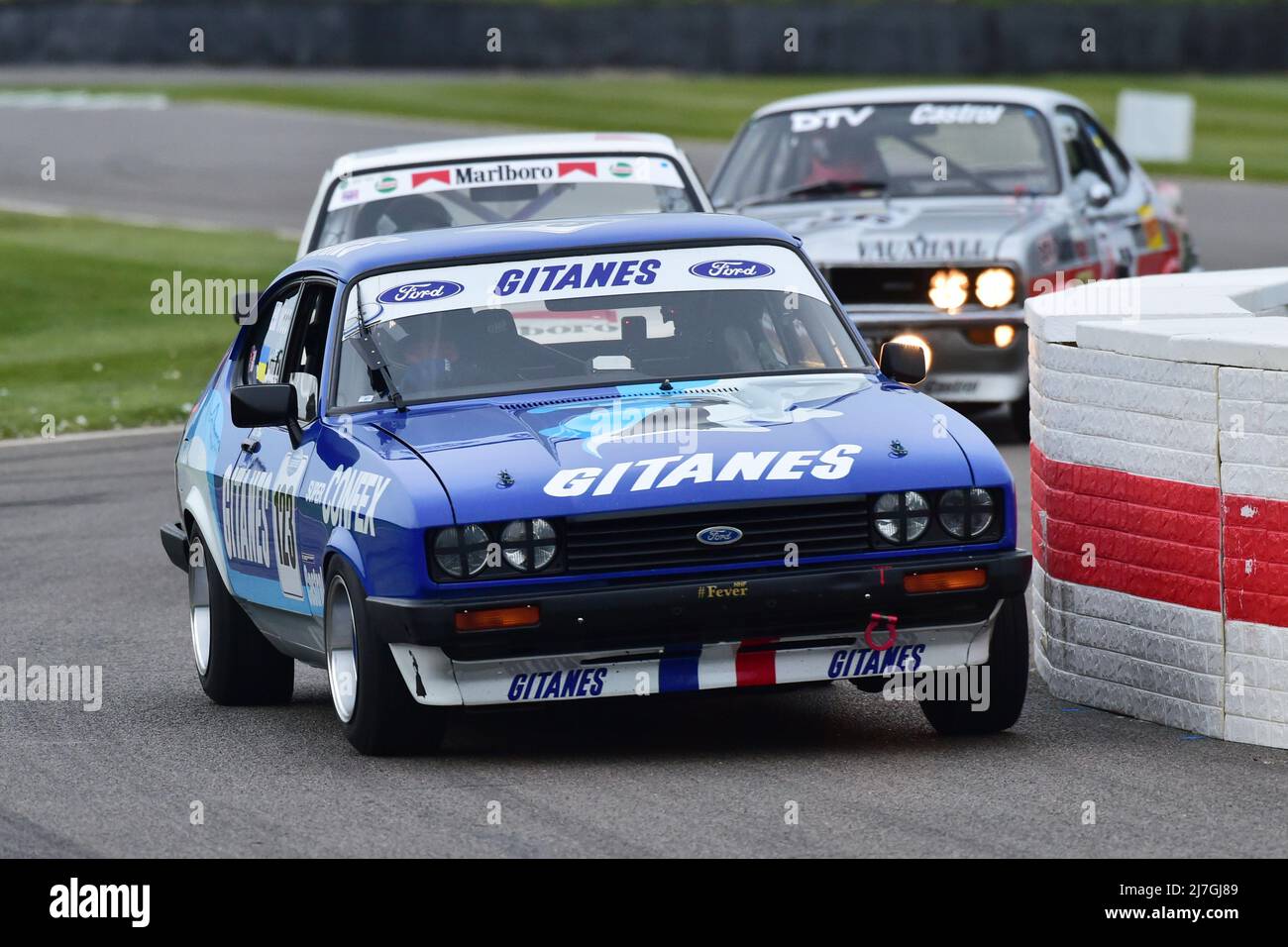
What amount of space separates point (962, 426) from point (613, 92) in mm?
40329

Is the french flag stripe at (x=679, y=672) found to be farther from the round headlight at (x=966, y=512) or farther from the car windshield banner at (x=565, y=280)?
the car windshield banner at (x=565, y=280)

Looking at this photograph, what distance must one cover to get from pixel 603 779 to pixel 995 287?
753 cm

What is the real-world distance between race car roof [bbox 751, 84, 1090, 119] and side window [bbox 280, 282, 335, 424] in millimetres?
6767

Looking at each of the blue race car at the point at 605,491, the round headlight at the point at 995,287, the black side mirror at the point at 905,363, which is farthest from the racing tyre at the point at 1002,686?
the round headlight at the point at 995,287

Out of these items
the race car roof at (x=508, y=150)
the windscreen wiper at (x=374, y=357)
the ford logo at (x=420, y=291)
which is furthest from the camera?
the race car roof at (x=508, y=150)

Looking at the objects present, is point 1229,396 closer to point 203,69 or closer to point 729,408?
point 729,408

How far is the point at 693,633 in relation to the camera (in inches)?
280

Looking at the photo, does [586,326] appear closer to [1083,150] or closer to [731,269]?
[731,269]

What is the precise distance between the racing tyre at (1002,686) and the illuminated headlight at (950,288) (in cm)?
678

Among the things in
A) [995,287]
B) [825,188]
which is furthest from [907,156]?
[995,287]

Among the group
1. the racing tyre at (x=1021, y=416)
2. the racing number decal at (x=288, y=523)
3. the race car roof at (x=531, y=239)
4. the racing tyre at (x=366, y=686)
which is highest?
the race car roof at (x=531, y=239)

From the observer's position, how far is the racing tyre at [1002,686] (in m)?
7.48

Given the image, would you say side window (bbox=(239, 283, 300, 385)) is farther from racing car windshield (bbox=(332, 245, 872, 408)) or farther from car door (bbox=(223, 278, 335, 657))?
racing car windshield (bbox=(332, 245, 872, 408))

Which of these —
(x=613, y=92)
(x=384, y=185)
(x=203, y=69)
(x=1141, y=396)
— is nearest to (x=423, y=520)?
(x=1141, y=396)
